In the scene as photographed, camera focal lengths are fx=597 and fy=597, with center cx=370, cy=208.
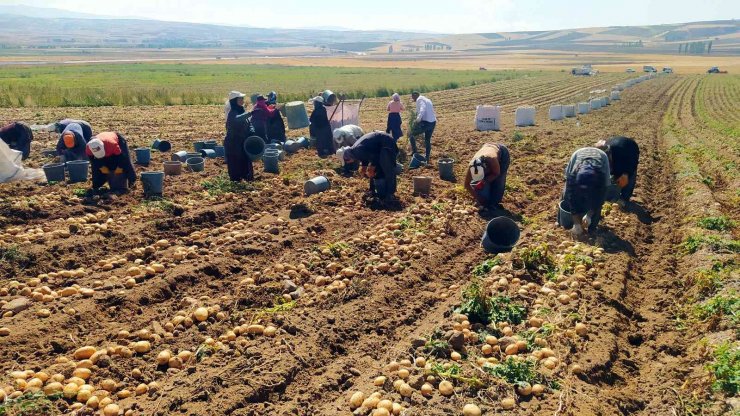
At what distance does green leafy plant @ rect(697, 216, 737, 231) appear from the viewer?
28.1 feet

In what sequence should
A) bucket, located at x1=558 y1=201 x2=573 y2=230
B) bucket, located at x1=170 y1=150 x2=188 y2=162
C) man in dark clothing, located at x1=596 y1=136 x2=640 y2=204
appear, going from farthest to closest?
bucket, located at x1=170 y1=150 x2=188 y2=162 < man in dark clothing, located at x1=596 y1=136 x2=640 y2=204 < bucket, located at x1=558 y1=201 x2=573 y2=230

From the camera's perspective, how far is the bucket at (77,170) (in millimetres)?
11055

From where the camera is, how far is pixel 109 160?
33.6 ft

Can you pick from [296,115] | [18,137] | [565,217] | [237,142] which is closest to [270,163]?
[237,142]

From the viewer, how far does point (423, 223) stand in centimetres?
896

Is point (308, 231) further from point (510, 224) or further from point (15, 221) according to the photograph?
point (15, 221)

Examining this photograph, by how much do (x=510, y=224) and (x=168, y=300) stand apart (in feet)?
14.5

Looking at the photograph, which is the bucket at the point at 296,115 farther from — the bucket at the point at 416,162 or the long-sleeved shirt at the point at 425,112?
the bucket at the point at 416,162

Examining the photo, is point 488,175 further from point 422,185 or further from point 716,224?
point 716,224

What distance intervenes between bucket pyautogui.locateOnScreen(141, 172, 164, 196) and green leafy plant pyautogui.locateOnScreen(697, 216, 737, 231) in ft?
28.2

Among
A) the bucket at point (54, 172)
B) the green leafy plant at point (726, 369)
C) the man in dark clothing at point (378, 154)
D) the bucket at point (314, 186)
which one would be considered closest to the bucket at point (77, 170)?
the bucket at point (54, 172)

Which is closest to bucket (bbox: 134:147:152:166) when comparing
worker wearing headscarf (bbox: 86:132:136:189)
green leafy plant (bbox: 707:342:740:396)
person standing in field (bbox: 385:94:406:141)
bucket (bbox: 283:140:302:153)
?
worker wearing headscarf (bbox: 86:132:136:189)

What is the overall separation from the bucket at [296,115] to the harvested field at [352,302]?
283 inches

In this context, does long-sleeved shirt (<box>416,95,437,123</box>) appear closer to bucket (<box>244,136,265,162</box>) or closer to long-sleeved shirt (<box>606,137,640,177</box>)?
bucket (<box>244,136,265,162</box>)
